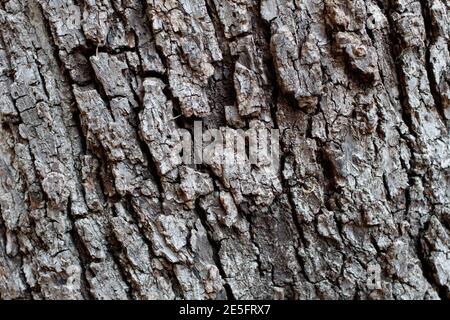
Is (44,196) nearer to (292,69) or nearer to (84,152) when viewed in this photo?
(84,152)

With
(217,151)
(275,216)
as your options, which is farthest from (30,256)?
(275,216)

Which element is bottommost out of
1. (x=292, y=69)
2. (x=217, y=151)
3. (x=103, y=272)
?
(x=103, y=272)

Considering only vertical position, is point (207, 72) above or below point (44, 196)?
above

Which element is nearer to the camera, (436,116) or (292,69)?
(292,69)

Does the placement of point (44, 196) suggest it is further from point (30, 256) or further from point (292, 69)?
point (292, 69)

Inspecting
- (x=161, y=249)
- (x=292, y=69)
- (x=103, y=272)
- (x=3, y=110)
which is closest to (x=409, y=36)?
(x=292, y=69)
